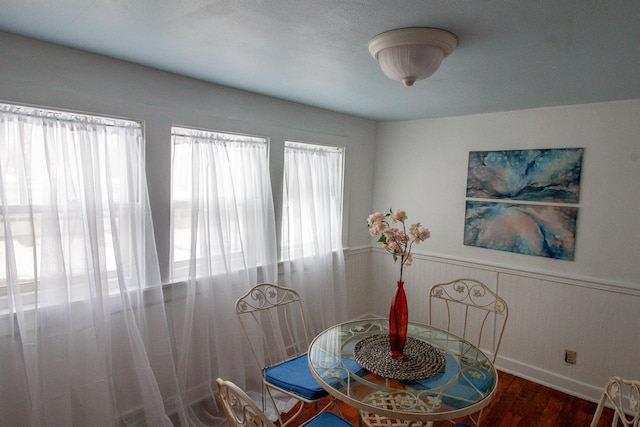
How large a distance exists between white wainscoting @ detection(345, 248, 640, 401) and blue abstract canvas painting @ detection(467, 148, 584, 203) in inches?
26.7

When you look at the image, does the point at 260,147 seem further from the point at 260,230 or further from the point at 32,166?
the point at 32,166

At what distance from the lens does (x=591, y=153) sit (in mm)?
2869

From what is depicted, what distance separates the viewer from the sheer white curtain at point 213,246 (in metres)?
2.56

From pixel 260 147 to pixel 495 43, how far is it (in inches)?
72.4

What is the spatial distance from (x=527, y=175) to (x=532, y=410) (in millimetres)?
1870

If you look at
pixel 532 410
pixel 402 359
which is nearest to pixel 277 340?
pixel 402 359

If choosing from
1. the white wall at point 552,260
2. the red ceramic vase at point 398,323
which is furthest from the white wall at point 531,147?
the red ceramic vase at point 398,323

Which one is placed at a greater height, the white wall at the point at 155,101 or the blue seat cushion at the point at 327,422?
the white wall at the point at 155,101

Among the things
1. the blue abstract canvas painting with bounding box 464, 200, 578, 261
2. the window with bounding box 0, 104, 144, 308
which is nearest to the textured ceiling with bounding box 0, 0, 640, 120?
the window with bounding box 0, 104, 144, 308

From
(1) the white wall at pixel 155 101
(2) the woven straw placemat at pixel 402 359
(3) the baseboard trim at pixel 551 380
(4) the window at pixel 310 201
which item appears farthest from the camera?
(4) the window at pixel 310 201

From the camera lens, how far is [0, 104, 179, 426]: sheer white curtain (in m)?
1.86

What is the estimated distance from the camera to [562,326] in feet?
9.96

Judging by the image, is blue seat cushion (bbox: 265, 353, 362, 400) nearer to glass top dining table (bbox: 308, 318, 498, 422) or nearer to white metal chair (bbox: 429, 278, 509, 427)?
glass top dining table (bbox: 308, 318, 498, 422)

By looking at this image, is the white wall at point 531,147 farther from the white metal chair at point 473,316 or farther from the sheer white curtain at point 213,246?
the sheer white curtain at point 213,246
